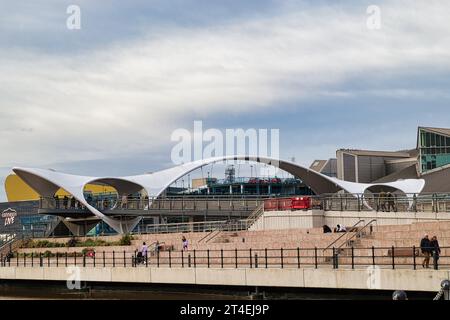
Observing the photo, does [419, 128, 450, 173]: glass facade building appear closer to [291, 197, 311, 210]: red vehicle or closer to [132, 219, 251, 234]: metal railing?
[132, 219, 251, 234]: metal railing

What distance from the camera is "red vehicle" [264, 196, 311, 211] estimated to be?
39.8 metres

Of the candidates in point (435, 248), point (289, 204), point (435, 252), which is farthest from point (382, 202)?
point (435, 252)

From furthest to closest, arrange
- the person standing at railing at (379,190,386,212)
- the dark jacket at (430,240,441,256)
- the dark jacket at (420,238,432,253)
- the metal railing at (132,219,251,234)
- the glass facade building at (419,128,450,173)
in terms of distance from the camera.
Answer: the glass facade building at (419,128,450,173), the metal railing at (132,219,251,234), the person standing at railing at (379,190,386,212), the dark jacket at (420,238,432,253), the dark jacket at (430,240,441,256)

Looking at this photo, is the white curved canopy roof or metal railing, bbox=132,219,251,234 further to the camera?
the white curved canopy roof

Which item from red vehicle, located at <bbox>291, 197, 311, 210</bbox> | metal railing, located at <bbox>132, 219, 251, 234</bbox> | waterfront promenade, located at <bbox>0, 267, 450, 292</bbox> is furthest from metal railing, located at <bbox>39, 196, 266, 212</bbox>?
waterfront promenade, located at <bbox>0, 267, 450, 292</bbox>

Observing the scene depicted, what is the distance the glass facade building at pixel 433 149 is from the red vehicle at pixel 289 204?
106ft

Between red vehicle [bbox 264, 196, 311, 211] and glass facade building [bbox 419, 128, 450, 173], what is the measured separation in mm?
32299

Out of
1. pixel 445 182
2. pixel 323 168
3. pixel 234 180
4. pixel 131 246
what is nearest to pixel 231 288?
pixel 131 246

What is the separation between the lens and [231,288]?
2756cm

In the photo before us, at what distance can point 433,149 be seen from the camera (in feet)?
234

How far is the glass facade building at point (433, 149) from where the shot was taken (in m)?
69.6
